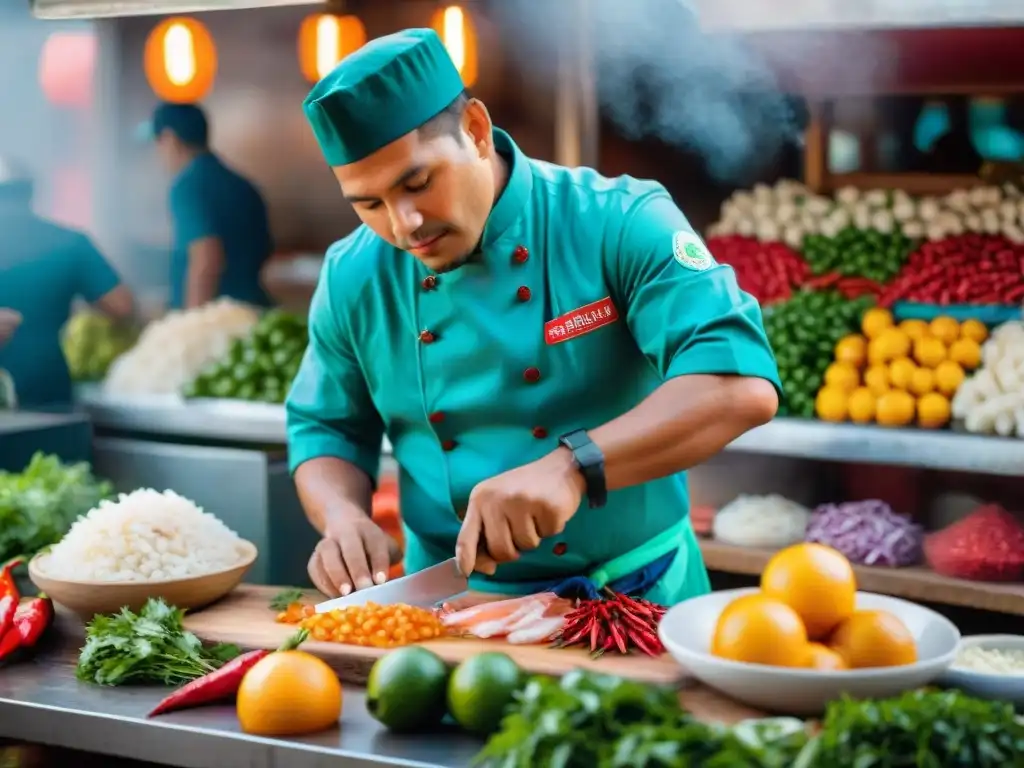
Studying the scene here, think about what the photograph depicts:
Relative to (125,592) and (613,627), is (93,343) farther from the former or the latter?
(613,627)

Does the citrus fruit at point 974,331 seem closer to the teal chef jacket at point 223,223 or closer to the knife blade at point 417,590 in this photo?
the knife blade at point 417,590

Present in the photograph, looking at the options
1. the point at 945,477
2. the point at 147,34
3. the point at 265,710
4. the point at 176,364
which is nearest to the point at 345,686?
the point at 265,710

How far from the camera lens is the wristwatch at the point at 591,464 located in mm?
2354

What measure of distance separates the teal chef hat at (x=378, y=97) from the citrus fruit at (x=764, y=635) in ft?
3.41

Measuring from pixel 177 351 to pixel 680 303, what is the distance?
382cm

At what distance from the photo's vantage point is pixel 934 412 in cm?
457

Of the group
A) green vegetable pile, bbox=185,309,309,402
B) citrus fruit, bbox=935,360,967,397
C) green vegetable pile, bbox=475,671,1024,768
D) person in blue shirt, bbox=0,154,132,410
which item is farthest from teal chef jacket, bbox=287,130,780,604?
person in blue shirt, bbox=0,154,132,410

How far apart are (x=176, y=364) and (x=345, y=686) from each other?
146 inches

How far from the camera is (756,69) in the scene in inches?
217

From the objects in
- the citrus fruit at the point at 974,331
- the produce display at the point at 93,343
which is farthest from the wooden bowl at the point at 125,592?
the produce display at the point at 93,343

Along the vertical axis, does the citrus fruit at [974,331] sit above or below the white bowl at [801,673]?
above

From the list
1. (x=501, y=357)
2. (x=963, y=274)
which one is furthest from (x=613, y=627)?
(x=963, y=274)

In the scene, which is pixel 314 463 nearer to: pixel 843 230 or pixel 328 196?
pixel 843 230

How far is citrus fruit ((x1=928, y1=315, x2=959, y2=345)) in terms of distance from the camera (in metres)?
4.77
